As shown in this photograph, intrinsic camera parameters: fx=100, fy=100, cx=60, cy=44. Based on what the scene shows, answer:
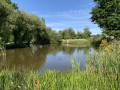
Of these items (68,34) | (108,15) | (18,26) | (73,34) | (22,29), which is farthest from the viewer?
(73,34)

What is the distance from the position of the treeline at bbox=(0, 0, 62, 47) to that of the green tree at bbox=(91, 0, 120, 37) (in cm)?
1139

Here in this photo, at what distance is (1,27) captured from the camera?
11.6 metres

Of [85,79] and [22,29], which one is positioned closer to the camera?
[85,79]

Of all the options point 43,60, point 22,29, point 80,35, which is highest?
point 80,35

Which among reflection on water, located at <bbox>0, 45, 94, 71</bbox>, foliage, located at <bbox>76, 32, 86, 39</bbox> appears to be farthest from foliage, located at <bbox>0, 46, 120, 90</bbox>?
foliage, located at <bbox>76, 32, 86, 39</bbox>

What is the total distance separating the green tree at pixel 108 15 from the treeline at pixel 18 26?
1139 centimetres

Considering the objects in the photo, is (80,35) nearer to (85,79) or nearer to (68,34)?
(68,34)

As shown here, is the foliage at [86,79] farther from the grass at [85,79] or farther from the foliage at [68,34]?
the foliage at [68,34]

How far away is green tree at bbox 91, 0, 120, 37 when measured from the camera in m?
12.1

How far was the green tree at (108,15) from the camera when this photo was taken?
A: 12.1m

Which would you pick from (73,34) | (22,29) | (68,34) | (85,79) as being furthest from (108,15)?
(73,34)

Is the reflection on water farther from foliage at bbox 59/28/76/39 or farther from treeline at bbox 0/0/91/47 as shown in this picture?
foliage at bbox 59/28/76/39

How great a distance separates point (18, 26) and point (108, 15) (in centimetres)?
1368

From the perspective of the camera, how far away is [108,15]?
13.4 metres
